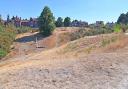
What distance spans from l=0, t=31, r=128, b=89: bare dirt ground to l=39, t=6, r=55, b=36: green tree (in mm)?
63143

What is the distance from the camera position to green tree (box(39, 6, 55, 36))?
78.2m

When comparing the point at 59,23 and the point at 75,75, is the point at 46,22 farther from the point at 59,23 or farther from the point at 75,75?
the point at 75,75

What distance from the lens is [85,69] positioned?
1351cm

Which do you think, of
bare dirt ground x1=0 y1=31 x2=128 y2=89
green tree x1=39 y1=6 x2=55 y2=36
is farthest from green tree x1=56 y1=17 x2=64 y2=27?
bare dirt ground x1=0 y1=31 x2=128 y2=89

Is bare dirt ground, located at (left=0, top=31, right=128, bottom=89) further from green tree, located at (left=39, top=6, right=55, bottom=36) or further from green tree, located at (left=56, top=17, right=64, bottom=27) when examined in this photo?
green tree, located at (left=56, top=17, right=64, bottom=27)

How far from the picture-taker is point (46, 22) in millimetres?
78500

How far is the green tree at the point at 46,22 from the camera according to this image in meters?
78.2

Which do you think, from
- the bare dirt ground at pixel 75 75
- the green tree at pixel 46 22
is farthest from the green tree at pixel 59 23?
the bare dirt ground at pixel 75 75

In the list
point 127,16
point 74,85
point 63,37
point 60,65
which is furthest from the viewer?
point 127,16

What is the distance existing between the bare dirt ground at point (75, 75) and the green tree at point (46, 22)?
6314cm

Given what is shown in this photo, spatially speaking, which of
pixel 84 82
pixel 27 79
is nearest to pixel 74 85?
pixel 84 82

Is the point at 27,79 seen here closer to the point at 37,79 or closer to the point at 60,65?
the point at 37,79

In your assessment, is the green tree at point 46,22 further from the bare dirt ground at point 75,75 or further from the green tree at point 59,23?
the bare dirt ground at point 75,75

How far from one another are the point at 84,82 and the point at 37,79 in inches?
68.6
